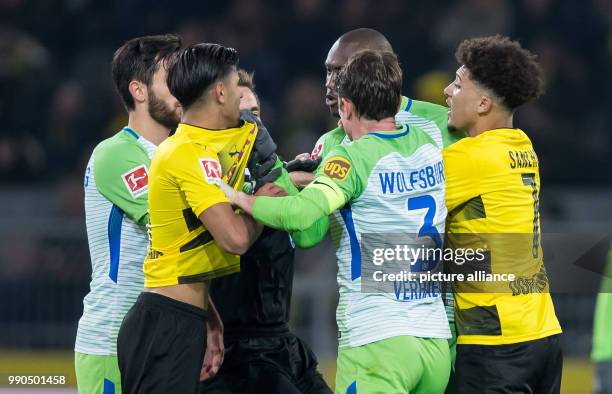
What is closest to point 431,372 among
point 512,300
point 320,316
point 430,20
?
point 512,300

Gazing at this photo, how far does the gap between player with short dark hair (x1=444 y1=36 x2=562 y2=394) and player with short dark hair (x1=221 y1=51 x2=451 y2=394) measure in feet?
0.79

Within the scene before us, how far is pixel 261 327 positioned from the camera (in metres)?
5.09

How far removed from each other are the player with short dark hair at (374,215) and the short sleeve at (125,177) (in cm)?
69

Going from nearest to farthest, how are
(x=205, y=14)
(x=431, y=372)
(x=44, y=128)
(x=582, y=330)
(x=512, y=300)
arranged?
1. (x=431, y=372)
2. (x=512, y=300)
3. (x=582, y=330)
4. (x=44, y=128)
5. (x=205, y=14)

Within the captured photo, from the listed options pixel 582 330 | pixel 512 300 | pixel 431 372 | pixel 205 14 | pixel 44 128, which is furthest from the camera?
pixel 205 14

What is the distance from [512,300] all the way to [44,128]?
30.7 ft

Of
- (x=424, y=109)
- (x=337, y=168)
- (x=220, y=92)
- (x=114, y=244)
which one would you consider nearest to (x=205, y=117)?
(x=220, y=92)

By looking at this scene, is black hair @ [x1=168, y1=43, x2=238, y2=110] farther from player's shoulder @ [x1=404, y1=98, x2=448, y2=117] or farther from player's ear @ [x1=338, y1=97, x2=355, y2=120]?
player's shoulder @ [x1=404, y1=98, x2=448, y2=117]

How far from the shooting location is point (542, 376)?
15.3 feet

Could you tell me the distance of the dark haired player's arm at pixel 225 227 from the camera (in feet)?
14.0

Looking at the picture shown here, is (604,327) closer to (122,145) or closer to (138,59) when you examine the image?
(122,145)

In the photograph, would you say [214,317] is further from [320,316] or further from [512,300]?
[320,316]

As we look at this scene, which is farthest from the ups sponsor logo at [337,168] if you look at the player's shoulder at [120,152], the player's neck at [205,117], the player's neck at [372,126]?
the player's shoulder at [120,152]

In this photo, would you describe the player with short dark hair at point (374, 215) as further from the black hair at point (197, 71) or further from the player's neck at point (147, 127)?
the player's neck at point (147, 127)
